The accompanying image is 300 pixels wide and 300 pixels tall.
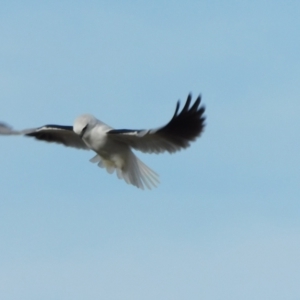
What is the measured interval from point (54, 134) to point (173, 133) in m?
2.15

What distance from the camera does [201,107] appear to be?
1274 centimetres

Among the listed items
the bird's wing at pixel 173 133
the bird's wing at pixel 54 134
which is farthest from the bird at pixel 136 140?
the bird's wing at pixel 54 134

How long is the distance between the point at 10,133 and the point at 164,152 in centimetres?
224

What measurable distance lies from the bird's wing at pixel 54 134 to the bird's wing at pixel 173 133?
4.22 feet

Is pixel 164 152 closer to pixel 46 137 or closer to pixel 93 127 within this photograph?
pixel 93 127

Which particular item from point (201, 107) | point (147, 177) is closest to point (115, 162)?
point (147, 177)

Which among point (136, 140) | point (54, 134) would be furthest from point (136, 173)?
point (54, 134)

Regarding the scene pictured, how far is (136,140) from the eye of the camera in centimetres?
1312

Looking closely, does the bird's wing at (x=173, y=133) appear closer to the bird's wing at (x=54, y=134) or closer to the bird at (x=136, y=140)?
the bird at (x=136, y=140)

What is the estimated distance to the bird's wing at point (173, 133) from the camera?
41.6ft

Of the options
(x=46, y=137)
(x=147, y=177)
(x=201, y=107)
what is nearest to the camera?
(x=201, y=107)

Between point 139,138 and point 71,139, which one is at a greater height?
point 71,139

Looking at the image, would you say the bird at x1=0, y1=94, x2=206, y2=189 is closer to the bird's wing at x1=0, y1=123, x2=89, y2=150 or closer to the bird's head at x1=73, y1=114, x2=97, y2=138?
the bird's head at x1=73, y1=114, x2=97, y2=138

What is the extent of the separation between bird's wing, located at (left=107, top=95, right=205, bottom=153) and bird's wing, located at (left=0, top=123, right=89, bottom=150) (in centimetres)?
129
